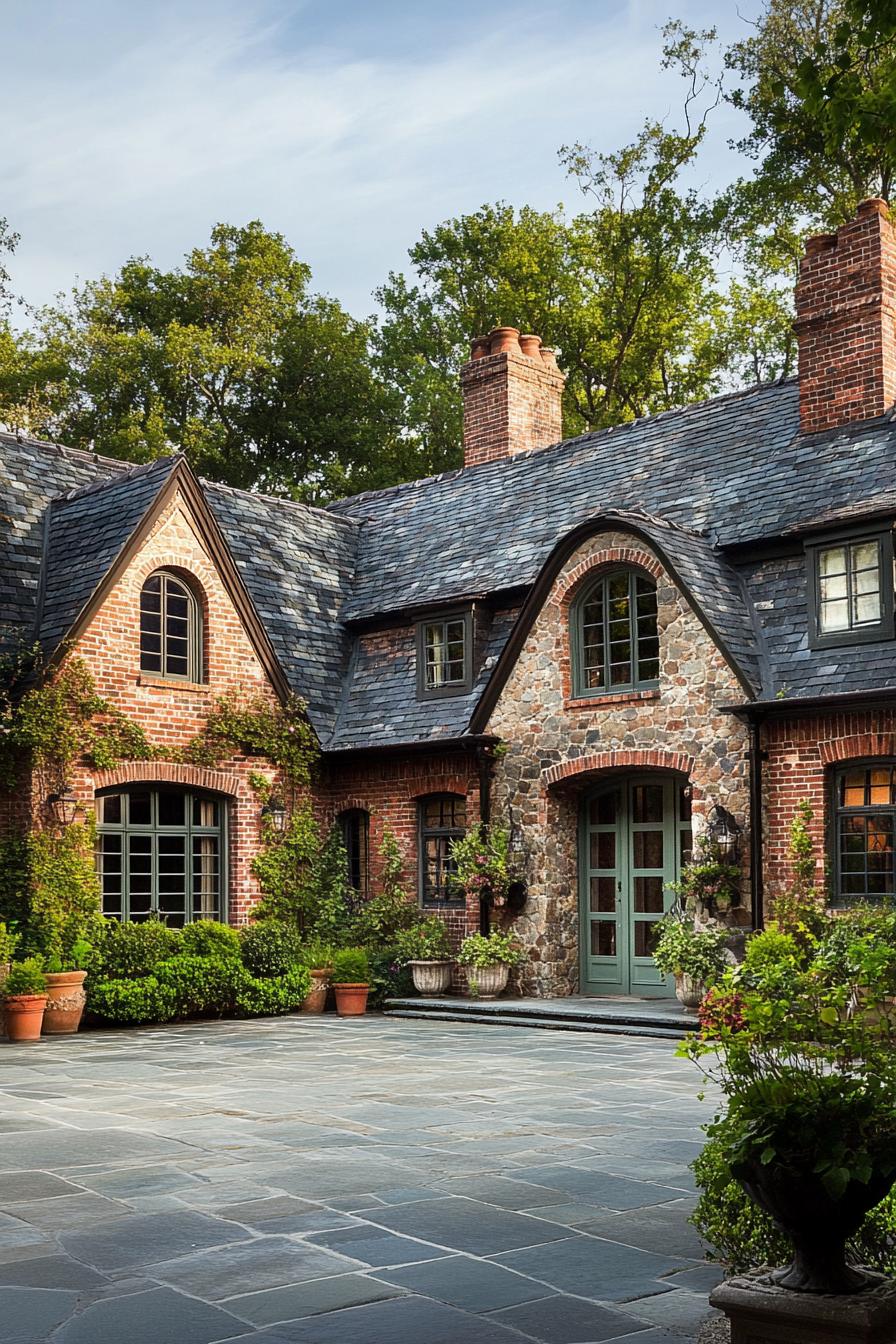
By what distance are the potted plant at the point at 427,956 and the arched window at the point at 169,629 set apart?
4454 mm

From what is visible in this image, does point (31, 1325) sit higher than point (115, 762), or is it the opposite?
point (115, 762)

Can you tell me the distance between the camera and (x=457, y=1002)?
1714 centimetres

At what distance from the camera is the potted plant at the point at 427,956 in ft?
58.5

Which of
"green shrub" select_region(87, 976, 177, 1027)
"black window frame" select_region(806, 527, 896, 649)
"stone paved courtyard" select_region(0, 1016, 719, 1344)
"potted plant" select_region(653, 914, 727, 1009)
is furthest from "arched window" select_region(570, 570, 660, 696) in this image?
"green shrub" select_region(87, 976, 177, 1027)

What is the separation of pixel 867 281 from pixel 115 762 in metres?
11.2

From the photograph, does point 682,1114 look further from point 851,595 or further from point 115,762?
point 115,762

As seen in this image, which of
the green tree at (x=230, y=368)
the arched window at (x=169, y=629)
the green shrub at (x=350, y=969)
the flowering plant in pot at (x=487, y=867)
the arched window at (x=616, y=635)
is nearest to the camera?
the arched window at (x=616, y=635)

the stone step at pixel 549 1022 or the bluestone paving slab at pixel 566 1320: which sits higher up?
the bluestone paving slab at pixel 566 1320

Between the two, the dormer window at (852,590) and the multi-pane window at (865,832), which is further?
the dormer window at (852,590)

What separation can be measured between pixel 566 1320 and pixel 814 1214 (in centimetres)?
123

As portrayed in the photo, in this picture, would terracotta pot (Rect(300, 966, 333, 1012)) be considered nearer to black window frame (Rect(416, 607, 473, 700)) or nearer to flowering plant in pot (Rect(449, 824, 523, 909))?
flowering plant in pot (Rect(449, 824, 523, 909))

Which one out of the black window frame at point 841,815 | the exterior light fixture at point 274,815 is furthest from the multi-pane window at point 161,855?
the black window frame at point 841,815

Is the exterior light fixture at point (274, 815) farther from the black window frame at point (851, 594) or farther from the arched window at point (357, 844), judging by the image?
the black window frame at point (851, 594)

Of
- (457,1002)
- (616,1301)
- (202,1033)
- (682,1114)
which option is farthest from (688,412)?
(616,1301)
